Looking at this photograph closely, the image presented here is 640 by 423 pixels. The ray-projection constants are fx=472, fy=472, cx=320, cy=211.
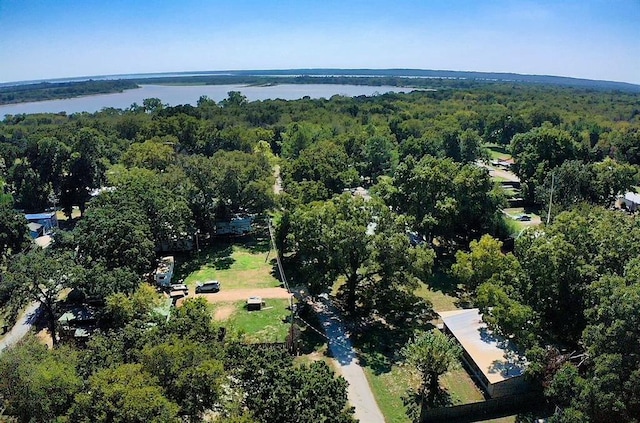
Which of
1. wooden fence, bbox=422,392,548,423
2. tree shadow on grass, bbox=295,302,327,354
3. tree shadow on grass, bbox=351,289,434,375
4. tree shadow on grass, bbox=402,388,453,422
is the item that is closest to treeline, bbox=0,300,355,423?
tree shadow on grass, bbox=402,388,453,422

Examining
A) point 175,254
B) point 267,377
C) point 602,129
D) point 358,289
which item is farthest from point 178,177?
point 602,129

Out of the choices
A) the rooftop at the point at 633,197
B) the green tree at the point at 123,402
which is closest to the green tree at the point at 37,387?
the green tree at the point at 123,402

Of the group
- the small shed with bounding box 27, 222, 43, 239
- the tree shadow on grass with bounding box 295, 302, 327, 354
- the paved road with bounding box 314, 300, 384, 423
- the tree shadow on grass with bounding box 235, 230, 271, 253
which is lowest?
the paved road with bounding box 314, 300, 384, 423

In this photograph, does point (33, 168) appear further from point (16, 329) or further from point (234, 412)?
point (234, 412)

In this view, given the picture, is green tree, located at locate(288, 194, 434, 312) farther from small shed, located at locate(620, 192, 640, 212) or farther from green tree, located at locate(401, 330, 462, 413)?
small shed, located at locate(620, 192, 640, 212)

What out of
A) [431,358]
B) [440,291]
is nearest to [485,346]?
[431,358]

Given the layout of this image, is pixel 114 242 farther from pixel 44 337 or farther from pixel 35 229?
pixel 35 229
